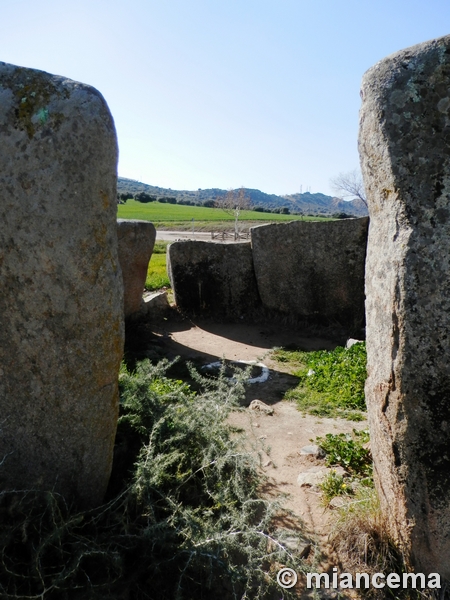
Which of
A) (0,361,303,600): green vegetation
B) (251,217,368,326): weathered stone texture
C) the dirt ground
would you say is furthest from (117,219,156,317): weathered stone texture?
(0,361,303,600): green vegetation

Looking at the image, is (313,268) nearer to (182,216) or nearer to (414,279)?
(414,279)

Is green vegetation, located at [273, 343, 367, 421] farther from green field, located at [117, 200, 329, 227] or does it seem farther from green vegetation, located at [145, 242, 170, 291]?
green field, located at [117, 200, 329, 227]

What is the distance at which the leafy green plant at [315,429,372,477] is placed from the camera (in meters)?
3.92

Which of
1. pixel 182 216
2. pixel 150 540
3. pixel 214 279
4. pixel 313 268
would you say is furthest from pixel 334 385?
pixel 182 216

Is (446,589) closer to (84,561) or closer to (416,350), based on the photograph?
(416,350)

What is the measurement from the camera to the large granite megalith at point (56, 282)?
2.55 metres

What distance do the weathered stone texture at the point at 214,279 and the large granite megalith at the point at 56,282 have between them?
21.7 ft

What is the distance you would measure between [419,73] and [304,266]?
6.44 metres

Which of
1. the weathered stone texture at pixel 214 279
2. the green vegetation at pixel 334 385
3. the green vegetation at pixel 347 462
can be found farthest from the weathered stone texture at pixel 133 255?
the green vegetation at pixel 347 462

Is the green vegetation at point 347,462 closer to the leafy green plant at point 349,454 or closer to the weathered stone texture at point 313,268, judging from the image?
the leafy green plant at point 349,454

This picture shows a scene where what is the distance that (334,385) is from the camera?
A: 5867mm

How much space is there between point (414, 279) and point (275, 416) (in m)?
3.17

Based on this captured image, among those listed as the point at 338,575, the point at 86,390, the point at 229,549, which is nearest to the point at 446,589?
the point at 338,575

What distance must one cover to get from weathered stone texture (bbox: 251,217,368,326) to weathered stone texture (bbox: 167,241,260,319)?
25cm
